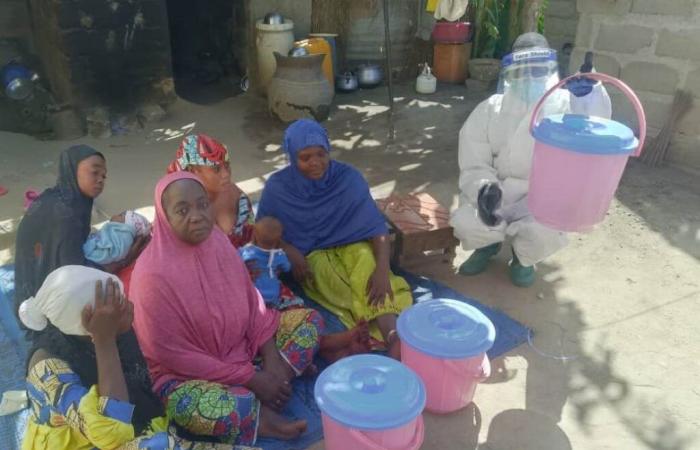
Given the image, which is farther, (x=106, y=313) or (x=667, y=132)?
(x=667, y=132)

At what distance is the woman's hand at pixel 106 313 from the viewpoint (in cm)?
166

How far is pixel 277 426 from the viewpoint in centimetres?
227

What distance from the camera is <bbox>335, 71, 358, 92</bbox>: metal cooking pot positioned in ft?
25.0

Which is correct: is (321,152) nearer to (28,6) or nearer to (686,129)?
(686,129)

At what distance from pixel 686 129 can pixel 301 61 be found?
3759 mm

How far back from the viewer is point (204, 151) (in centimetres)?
277

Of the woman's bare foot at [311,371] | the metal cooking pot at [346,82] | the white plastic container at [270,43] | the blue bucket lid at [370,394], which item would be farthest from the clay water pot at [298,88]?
the blue bucket lid at [370,394]

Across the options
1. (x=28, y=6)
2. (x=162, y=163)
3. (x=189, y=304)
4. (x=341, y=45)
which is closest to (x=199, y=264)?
(x=189, y=304)

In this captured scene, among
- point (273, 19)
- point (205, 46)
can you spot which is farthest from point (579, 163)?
point (205, 46)

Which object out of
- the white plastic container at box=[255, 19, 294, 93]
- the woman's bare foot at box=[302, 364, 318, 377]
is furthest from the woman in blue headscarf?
the white plastic container at box=[255, 19, 294, 93]

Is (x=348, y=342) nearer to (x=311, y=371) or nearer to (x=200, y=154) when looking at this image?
(x=311, y=371)

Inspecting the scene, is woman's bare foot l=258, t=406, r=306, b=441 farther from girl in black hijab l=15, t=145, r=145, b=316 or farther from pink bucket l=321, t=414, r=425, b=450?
girl in black hijab l=15, t=145, r=145, b=316

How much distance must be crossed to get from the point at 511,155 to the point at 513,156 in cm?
1

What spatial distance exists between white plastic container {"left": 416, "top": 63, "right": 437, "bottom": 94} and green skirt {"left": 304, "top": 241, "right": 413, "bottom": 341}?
498 centimetres
